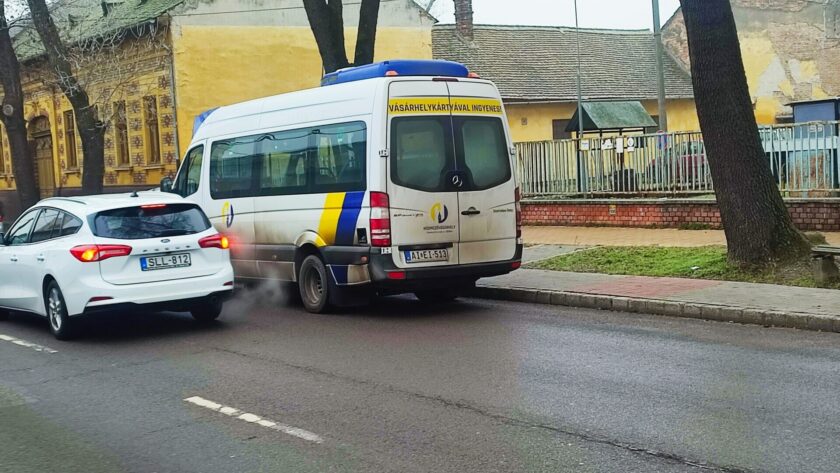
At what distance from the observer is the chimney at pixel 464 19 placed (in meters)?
36.4

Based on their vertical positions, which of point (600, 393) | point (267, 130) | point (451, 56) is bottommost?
point (600, 393)

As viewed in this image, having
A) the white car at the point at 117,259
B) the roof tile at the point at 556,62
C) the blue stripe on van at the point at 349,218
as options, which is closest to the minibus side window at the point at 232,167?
the white car at the point at 117,259

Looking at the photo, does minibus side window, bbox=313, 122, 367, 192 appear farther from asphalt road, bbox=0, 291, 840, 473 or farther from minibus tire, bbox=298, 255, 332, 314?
asphalt road, bbox=0, 291, 840, 473

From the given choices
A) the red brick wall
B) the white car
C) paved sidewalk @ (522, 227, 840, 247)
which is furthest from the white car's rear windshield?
the red brick wall

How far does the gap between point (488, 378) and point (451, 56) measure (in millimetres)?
28663

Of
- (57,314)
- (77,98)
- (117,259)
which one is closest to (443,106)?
(117,259)

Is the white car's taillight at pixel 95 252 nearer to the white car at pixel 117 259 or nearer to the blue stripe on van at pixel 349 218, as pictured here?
the white car at pixel 117 259

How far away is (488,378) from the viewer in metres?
7.70

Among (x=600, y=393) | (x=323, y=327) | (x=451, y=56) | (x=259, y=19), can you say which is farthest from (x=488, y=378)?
(x=451, y=56)

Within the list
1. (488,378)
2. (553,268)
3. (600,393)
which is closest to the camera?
(600,393)

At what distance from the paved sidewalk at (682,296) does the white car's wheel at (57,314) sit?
18.1 ft

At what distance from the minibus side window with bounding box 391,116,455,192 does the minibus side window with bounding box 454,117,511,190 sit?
0.21 m

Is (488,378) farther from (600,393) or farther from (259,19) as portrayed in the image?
(259,19)

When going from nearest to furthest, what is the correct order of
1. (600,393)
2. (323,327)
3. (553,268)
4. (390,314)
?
(600,393) → (323,327) → (390,314) → (553,268)
